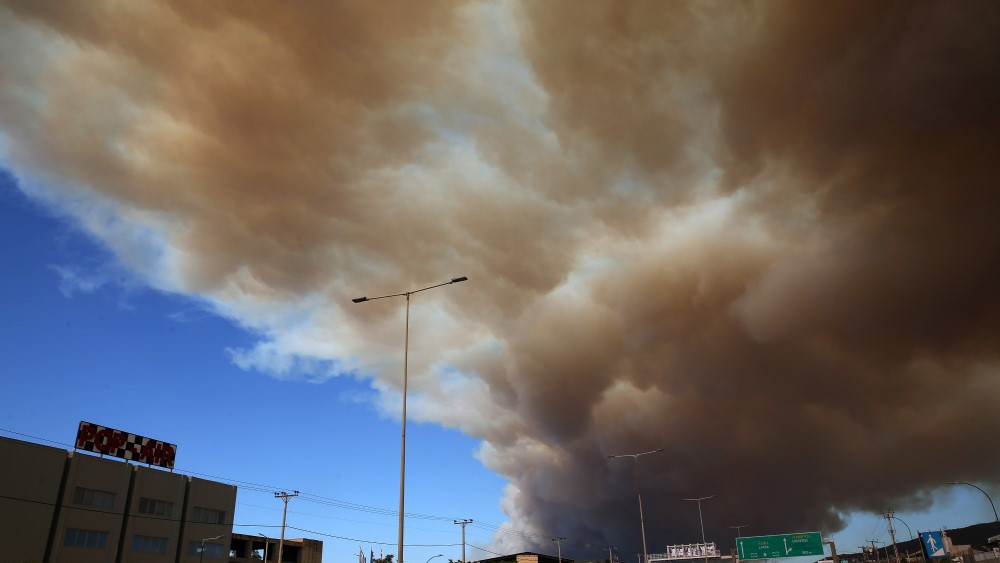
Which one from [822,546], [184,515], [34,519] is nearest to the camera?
[34,519]

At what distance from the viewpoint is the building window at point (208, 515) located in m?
83.6

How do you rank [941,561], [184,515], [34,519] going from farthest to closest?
[941,561] → [184,515] → [34,519]

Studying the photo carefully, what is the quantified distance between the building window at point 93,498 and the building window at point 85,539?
2707mm

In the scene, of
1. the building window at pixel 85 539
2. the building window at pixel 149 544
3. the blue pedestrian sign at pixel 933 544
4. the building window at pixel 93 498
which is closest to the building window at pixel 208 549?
the building window at pixel 149 544

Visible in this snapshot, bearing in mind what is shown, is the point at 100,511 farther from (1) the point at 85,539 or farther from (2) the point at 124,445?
(2) the point at 124,445

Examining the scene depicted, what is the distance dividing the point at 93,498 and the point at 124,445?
694cm

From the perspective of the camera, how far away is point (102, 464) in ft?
235

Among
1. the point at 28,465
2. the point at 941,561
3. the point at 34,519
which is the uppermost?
the point at 28,465

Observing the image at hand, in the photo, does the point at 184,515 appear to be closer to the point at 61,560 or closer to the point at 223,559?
the point at 223,559

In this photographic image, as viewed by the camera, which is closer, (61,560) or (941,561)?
(61,560)

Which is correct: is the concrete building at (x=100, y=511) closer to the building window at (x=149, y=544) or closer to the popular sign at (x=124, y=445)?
the building window at (x=149, y=544)

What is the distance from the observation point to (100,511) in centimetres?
7000

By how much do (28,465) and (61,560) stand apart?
10438 mm

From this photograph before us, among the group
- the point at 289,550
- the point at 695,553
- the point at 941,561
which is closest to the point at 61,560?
the point at 289,550
